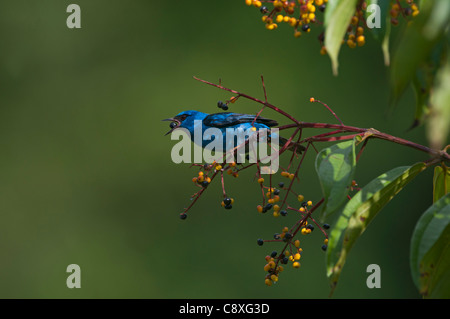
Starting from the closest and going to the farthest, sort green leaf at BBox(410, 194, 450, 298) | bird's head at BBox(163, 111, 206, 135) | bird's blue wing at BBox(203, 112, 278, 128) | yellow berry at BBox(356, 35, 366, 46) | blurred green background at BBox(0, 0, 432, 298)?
1. green leaf at BBox(410, 194, 450, 298)
2. yellow berry at BBox(356, 35, 366, 46)
3. bird's blue wing at BBox(203, 112, 278, 128)
4. bird's head at BBox(163, 111, 206, 135)
5. blurred green background at BBox(0, 0, 432, 298)

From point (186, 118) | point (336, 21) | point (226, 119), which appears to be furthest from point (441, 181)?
point (186, 118)

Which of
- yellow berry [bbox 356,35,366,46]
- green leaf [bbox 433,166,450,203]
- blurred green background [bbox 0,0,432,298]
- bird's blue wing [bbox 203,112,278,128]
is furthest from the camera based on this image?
blurred green background [bbox 0,0,432,298]

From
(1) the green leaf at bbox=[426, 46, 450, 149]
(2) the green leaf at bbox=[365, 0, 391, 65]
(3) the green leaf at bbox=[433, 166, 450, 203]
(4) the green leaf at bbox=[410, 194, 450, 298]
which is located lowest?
(4) the green leaf at bbox=[410, 194, 450, 298]

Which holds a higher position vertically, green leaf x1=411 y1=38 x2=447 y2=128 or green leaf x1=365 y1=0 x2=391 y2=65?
green leaf x1=365 y1=0 x2=391 y2=65

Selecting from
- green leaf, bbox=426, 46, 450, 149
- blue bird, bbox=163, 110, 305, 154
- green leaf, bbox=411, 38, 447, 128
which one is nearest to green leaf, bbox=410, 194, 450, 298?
green leaf, bbox=411, 38, 447, 128

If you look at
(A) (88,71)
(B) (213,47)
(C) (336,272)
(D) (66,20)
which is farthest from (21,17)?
(C) (336,272)

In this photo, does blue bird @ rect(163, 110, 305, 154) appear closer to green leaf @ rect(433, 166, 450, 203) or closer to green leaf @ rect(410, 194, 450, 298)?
green leaf @ rect(433, 166, 450, 203)

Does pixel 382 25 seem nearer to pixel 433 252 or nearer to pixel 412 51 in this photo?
pixel 412 51

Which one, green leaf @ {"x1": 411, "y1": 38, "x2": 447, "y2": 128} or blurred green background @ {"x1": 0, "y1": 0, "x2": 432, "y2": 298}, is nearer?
green leaf @ {"x1": 411, "y1": 38, "x2": 447, "y2": 128}
